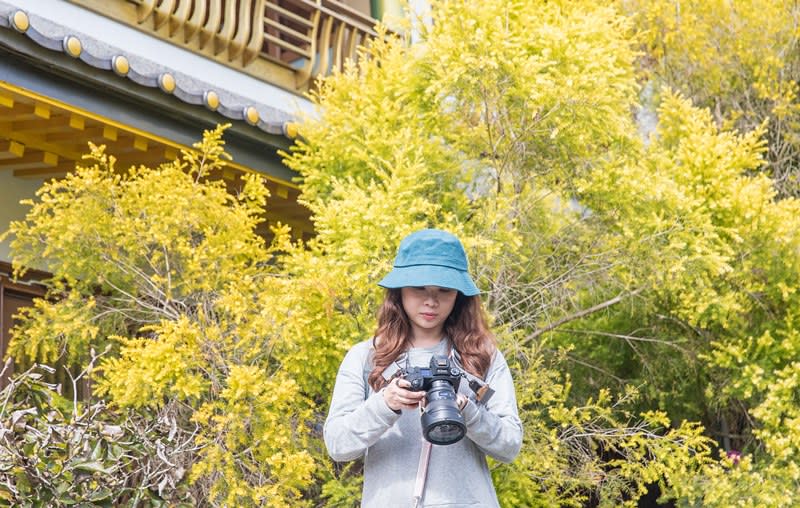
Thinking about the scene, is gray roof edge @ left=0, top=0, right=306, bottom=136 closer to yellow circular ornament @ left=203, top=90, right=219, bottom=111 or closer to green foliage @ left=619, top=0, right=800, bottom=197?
yellow circular ornament @ left=203, top=90, right=219, bottom=111

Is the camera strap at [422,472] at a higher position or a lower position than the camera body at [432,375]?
lower

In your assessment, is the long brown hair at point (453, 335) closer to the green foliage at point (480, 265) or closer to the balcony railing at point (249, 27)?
the green foliage at point (480, 265)

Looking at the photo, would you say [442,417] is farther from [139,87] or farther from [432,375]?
[139,87]

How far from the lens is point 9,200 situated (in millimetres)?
6336

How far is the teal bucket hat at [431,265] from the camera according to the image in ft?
10.6

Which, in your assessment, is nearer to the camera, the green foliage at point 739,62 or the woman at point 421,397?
the woman at point 421,397

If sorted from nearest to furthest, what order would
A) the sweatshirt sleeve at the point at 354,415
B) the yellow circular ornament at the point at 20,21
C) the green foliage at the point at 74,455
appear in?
the sweatshirt sleeve at the point at 354,415, the green foliage at the point at 74,455, the yellow circular ornament at the point at 20,21

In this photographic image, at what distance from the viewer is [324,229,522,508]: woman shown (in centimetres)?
304

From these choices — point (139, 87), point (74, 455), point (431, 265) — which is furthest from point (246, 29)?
point (431, 265)

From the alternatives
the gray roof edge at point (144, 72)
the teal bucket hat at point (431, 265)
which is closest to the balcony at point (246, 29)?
the gray roof edge at point (144, 72)

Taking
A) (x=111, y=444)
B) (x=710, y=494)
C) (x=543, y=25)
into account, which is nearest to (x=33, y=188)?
(x=111, y=444)

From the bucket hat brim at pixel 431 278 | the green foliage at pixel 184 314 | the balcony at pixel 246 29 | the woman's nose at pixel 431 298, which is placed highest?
the balcony at pixel 246 29

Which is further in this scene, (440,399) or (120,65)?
(120,65)

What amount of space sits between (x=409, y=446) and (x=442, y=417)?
1.09 ft
